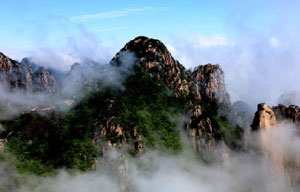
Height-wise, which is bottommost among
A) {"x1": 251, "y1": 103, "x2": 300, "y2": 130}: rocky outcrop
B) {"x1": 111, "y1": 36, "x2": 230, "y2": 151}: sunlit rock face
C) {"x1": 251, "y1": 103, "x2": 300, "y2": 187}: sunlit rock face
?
{"x1": 251, "y1": 103, "x2": 300, "y2": 187}: sunlit rock face

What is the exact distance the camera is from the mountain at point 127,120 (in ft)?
452

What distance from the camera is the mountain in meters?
138

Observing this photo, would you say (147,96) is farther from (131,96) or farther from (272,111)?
(272,111)

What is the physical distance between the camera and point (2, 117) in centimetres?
15562

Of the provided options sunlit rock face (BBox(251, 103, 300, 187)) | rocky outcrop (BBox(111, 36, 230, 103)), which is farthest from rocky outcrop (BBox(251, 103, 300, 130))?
rocky outcrop (BBox(111, 36, 230, 103))

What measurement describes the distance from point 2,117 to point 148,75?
75.6 meters

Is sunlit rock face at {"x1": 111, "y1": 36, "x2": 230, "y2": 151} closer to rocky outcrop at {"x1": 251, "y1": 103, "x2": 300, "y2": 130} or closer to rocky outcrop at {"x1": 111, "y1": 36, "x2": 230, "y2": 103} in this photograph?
rocky outcrop at {"x1": 111, "y1": 36, "x2": 230, "y2": 103}

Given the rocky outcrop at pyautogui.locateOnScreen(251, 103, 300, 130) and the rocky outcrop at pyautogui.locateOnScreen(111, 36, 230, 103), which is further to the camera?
the rocky outcrop at pyautogui.locateOnScreen(111, 36, 230, 103)

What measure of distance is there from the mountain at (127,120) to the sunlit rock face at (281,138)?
36849mm

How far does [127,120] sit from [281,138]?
Result: 6556cm

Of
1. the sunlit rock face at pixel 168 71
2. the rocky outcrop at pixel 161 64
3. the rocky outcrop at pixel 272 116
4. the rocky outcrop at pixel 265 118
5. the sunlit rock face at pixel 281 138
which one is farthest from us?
the rocky outcrop at pixel 161 64

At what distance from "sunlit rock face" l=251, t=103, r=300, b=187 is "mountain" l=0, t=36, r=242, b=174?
36.8m

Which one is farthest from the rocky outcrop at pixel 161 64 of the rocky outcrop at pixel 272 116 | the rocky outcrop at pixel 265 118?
the rocky outcrop at pixel 265 118

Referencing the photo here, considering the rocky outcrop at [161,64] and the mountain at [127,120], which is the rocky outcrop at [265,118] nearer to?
the mountain at [127,120]
